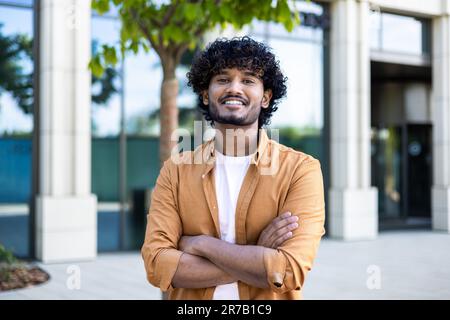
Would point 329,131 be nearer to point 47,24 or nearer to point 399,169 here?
point 399,169

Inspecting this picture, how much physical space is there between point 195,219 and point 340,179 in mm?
10659

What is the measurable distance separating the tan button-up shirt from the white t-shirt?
0.03 m

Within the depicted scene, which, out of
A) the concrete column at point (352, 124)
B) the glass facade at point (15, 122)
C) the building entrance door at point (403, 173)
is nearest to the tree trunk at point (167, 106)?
the glass facade at point (15, 122)

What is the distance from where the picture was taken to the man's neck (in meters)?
2.25

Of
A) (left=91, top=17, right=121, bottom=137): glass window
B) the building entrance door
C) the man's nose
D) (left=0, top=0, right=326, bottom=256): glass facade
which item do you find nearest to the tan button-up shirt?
the man's nose

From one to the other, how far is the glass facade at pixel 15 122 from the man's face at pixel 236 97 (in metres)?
8.27

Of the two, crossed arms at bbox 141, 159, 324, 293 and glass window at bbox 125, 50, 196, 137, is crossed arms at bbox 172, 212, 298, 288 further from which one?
glass window at bbox 125, 50, 196, 137

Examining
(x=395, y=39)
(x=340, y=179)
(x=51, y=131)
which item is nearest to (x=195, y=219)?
(x=51, y=131)

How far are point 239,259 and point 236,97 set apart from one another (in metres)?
0.66

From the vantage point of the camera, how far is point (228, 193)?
7.41ft

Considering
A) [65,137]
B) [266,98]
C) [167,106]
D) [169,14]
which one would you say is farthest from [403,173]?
[266,98]

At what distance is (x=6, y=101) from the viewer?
378 inches

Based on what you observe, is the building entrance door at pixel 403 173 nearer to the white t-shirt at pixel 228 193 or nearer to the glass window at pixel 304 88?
the glass window at pixel 304 88

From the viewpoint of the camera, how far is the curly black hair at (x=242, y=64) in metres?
2.24
